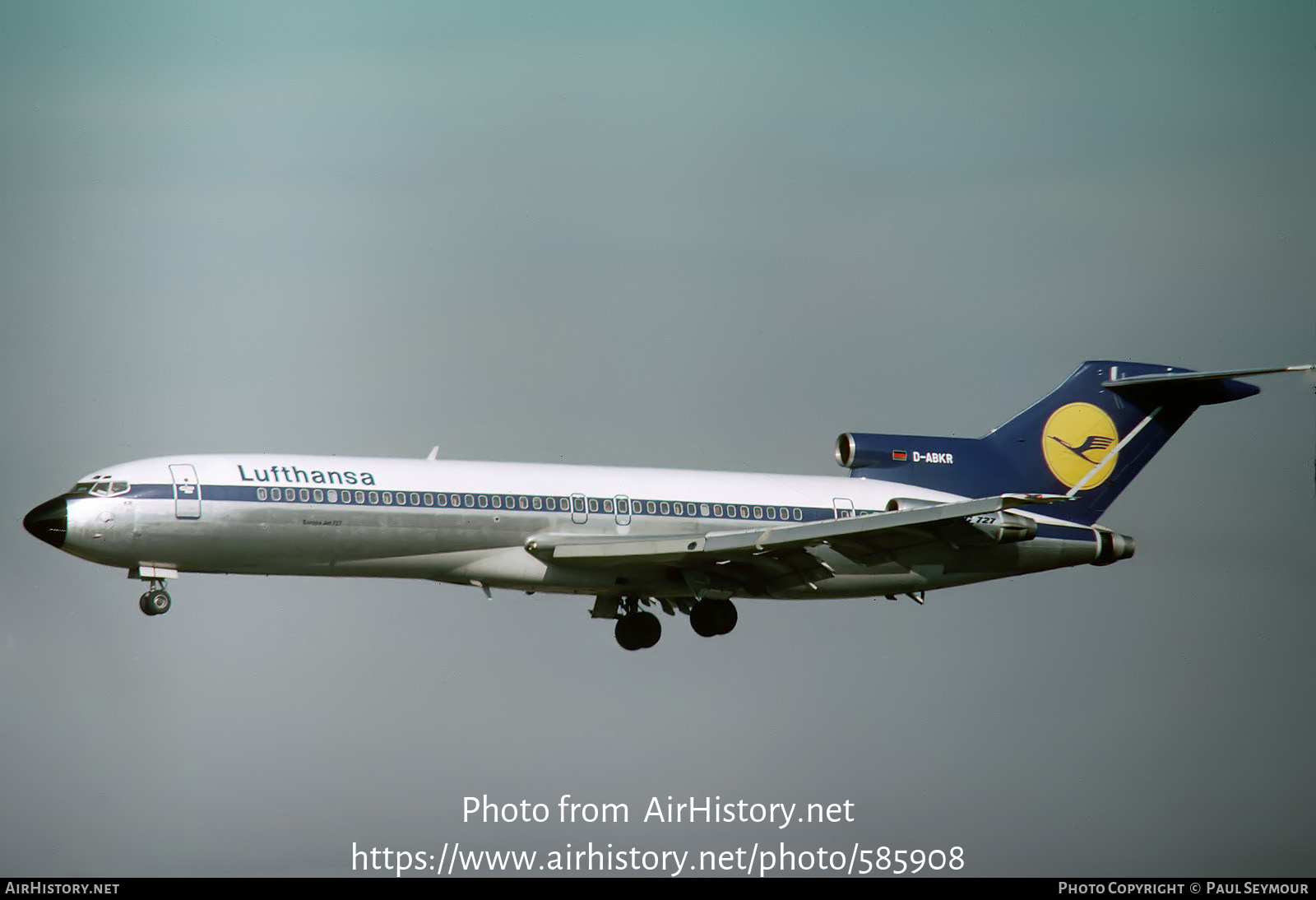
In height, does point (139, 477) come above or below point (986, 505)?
above

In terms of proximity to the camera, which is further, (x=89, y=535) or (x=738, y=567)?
(x=738, y=567)

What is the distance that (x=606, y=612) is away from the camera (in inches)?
1871

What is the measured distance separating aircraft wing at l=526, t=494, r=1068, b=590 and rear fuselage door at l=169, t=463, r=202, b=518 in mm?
7927

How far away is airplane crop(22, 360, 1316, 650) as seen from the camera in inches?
1570

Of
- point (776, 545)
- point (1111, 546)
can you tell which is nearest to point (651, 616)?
point (776, 545)

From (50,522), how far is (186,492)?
305 centimetres

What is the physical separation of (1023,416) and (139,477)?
25.1 m

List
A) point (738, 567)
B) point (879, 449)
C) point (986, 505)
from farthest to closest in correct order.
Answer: point (879, 449), point (738, 567), point (986, 505)

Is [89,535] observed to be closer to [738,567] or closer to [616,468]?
[616,468]

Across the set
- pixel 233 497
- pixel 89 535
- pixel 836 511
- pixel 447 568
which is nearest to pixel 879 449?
pixel 836 511

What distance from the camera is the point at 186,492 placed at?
3981cm

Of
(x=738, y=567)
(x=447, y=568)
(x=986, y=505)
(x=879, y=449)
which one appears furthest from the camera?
(x=879, y=449)

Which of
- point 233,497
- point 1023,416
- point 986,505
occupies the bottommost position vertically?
point 986,505

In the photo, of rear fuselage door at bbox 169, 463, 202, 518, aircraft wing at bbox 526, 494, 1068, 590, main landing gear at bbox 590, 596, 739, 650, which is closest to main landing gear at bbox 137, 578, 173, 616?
rear fuselage door at bbox 169, 463, 202, 518
